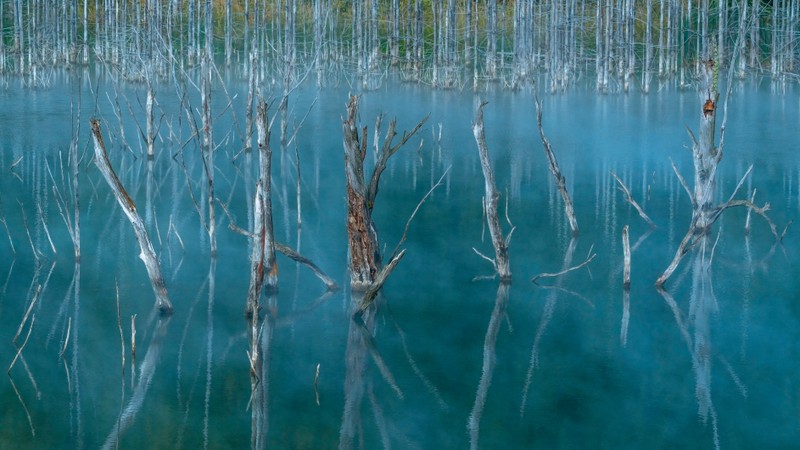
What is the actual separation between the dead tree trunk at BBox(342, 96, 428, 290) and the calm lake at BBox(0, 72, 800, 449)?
303 mm

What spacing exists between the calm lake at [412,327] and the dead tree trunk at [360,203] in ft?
0.99

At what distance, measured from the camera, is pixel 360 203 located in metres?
8.82

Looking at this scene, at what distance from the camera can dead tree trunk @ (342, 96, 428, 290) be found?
8617 mm

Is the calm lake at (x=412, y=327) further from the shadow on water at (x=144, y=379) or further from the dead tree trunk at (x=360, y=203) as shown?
the dead tree trunk at (x=360, y=203)

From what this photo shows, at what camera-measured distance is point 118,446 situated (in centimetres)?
616

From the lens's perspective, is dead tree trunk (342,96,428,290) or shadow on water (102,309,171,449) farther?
dead tree trunk (342,96,428,290)

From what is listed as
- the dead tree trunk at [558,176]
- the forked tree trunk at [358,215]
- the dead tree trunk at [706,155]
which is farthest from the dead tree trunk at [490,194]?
the dead tree trunk at [706,155]

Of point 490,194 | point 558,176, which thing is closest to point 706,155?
point 558,176

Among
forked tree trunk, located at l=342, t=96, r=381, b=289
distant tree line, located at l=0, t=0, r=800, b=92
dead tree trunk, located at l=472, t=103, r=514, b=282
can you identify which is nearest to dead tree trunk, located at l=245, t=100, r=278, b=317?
forked tree trunk, located at l=342, t=96, r=381, b=289

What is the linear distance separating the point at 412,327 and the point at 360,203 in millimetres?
1158

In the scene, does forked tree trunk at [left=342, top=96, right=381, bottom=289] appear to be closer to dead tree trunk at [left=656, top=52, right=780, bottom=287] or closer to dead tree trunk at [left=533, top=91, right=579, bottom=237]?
dead tree trunk at [left=533, top=91, right=579, bottom=237]

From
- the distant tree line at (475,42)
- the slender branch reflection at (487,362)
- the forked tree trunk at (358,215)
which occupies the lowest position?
the slender branch reflection at (487,362)

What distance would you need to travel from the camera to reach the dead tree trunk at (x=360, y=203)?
862 cm

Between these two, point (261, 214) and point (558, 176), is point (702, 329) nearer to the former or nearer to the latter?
point (558, 176)
